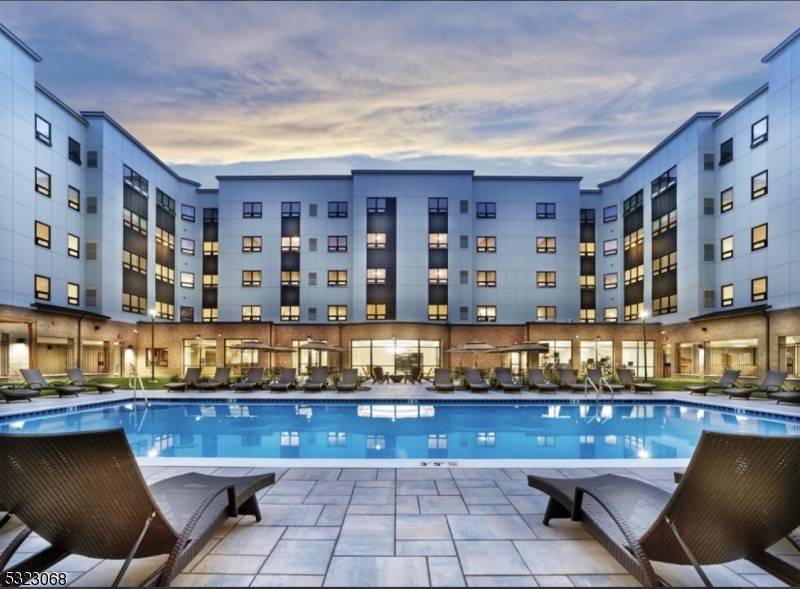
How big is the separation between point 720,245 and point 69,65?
103ft

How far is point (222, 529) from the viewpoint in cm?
389

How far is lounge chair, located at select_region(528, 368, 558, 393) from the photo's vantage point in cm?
1853

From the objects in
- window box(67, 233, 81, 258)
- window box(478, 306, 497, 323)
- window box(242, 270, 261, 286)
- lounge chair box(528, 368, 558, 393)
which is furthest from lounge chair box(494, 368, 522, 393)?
window box(67, 233, 81, 258)

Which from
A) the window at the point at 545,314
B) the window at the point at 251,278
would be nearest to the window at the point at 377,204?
the window at the point at 251,278

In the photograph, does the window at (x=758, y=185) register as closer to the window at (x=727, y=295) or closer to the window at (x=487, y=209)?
the window at (x=727, y=295)

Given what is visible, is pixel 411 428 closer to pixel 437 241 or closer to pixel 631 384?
pixel 631 384

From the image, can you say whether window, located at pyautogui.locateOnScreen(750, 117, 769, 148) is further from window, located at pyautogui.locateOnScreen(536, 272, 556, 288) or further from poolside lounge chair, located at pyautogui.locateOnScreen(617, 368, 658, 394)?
poolside lounge chair, located at pyautogui.locateOnScreen(617, 368, 658, 394)

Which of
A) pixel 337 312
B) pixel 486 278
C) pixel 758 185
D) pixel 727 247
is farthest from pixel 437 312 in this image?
pixel 758 185

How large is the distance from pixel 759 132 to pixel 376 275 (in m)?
24.4

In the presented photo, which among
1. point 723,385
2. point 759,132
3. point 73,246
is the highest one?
point 759,132

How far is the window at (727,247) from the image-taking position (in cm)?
2495

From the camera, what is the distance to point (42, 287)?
885 inches

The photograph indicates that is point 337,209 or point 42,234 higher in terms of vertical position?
point 337,209

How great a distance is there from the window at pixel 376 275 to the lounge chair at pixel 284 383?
13.5 m
